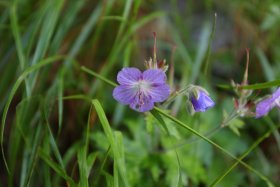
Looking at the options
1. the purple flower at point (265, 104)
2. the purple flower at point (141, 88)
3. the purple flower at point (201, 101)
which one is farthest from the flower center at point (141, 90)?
the purple flower at point (265, 104)

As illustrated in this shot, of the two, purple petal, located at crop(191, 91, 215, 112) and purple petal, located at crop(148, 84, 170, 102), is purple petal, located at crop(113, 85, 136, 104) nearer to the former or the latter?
purple petal, located at crop(148, 84, 170, 102)

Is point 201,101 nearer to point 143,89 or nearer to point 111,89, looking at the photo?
point 143,89

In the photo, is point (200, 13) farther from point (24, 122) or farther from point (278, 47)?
point (24, 122)

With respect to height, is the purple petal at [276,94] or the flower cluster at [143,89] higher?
the flower cluster at [143,89]

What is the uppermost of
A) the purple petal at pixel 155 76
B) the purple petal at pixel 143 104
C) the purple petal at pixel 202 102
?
the purple petal at pixel 155 76

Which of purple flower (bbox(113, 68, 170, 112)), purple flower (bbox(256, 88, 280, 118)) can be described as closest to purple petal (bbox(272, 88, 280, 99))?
purple flower (bbox(256, 88, 280, 118))

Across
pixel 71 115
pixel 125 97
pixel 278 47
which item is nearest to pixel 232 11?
pixel 278 47

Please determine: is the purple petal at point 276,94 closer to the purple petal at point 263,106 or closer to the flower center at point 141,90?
the purple petal at point 263,106
